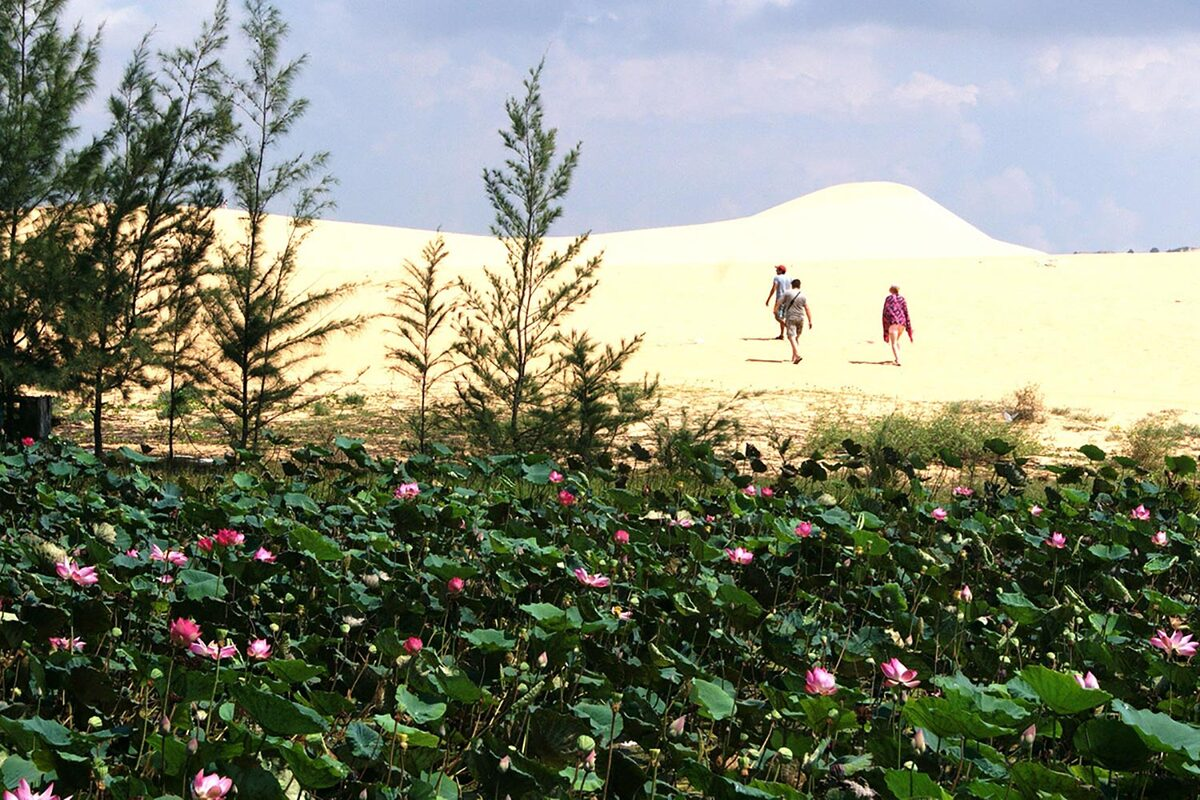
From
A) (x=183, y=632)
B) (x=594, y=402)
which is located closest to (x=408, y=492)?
(x=183, y=632)

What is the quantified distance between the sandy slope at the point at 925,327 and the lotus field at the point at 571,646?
22.4ft

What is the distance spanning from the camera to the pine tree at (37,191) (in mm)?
10203

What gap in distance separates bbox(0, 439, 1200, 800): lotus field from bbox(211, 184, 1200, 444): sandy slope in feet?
22.4

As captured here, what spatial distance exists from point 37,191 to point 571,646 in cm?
920

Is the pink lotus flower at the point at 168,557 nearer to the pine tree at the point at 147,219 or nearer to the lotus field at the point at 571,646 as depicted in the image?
the lotus field at the point at 571,646

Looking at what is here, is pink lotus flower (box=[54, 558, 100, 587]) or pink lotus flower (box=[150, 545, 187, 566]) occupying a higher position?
pink lotus flower (box=[54, 558, 100, 587])

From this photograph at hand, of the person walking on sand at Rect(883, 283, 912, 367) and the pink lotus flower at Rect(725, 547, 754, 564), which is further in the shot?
the person walking on sand at Rect(883, 283, 912, 367)

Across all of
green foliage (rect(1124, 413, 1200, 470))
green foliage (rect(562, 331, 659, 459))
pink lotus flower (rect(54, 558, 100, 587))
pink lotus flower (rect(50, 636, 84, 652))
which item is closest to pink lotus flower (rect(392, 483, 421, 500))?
pink lotus flower (rect(54, 558, 100, 587))

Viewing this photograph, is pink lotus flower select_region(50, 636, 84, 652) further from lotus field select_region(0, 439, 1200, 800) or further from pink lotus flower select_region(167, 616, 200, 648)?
pink lotus flower select_region(167, 616, 200, 648)

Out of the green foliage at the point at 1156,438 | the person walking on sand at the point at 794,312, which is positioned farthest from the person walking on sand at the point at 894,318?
the green foliage at the point at 1156,438

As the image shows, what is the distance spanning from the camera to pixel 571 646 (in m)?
3.40

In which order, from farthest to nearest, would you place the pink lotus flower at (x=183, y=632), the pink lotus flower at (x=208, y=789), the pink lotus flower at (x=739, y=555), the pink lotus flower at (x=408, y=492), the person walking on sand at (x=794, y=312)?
the person walking on sand at (x=794, y=312), the pink lotus flower at (x=408, y=492), the pink lotus flower at (x=739, y=555), the pink lotus flower at (x=183, y=632), the pink lotus flower at (x=208, y=789)

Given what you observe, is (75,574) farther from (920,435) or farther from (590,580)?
(920,435)

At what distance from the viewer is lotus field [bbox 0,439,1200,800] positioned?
2.73 metres
